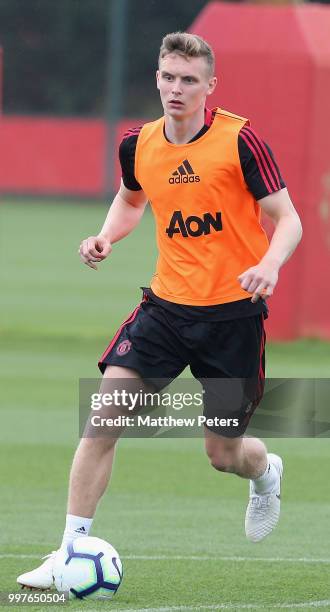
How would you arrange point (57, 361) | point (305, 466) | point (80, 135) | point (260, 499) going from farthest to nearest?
point (80, 135)
point (57, 361)
point (305, 466)
point (260, 499)

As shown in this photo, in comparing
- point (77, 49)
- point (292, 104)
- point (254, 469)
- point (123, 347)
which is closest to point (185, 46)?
point (123, 347)

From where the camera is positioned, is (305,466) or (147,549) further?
(305,466)

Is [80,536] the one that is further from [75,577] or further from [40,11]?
[40,11]

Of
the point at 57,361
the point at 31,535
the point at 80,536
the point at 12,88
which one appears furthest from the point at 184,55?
the point at 12,88

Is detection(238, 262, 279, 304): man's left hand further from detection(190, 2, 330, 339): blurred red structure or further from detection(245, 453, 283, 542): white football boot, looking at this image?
detection(190, 2, 330, 339): blurred red structure

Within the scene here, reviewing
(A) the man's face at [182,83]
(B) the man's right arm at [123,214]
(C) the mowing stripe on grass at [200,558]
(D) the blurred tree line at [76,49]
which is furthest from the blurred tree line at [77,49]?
(A) the man's face at [182,83]

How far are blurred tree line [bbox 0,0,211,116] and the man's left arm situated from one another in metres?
42.6

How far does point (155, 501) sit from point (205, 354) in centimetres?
232

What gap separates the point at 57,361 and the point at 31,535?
7071mm

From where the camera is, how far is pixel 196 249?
21.9ft

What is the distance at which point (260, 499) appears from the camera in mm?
7320

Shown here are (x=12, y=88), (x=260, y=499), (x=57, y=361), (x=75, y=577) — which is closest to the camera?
(x=75, y=577)

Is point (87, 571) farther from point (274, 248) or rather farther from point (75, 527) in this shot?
point (274, 248)

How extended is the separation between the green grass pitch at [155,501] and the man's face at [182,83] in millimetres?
2032
